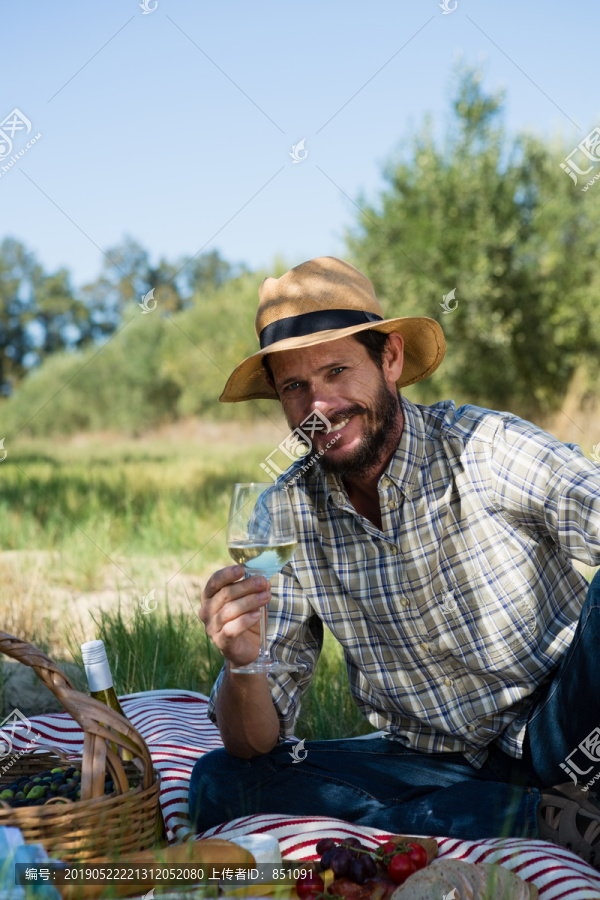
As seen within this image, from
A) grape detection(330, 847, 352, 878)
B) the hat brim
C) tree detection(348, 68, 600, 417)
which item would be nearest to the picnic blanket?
grape detection(330, 847, 352, 878)

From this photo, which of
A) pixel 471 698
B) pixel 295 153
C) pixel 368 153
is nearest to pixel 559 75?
pixel 295 153

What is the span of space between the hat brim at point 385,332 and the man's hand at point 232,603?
2.60 feet

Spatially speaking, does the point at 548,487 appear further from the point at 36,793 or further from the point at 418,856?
the point at 36,793

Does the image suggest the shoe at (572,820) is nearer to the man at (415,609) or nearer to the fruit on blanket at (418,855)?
the man at (415,609)

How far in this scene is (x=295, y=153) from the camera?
13.3ft

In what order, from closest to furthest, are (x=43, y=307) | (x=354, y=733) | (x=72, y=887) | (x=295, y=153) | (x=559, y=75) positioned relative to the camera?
(x=72, y=887) → (x=354, y=733) → (x=295, y=153) → (x=559, y=75) → (x=43, y=307)

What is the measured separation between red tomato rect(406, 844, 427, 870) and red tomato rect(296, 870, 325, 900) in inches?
8.7

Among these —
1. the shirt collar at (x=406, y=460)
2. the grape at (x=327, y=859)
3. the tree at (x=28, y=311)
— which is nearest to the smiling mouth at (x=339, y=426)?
the shirt collar at (x=406, y=460)

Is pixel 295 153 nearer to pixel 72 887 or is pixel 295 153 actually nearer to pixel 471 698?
pixel 471 698

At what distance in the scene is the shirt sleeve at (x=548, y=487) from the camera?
2084 millimetres

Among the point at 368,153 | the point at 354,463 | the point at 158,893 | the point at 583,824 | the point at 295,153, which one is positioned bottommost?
the point at 583,824

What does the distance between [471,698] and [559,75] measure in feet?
24.6

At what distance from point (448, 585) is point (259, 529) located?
758mm

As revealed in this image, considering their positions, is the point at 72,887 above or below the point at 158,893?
above
